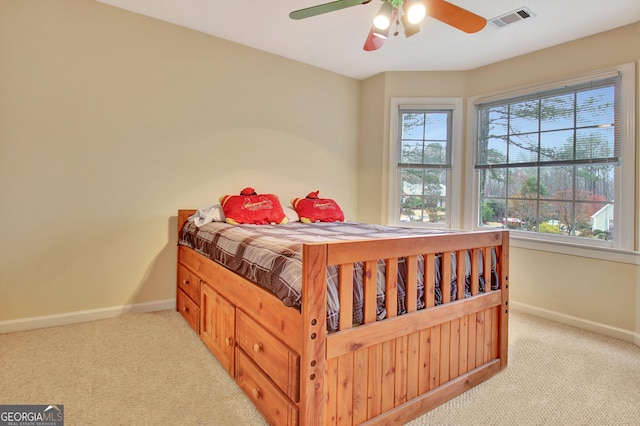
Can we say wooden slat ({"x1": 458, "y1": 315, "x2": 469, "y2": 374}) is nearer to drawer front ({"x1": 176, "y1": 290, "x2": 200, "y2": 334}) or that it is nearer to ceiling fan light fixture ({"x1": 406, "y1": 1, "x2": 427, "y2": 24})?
ceiling fan light fixture ({"x1": 406, "y1": 1, "x2": 427, "y2": 24})

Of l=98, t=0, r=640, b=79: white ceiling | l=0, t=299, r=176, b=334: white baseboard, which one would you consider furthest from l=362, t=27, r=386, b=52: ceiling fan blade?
l=0, t=299, r=176, b=334: white baseboard

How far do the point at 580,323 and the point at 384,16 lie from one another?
275 centimetres

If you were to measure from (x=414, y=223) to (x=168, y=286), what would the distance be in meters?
2.56

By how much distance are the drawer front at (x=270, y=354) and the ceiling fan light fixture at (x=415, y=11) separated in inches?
67.3

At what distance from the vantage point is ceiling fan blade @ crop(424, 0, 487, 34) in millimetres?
1742

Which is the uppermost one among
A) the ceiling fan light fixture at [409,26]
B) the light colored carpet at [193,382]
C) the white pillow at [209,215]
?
the ceiling fan light fixture at [409,26]

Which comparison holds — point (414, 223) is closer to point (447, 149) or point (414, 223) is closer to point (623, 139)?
point (447, 149)

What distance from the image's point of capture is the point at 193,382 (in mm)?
1764

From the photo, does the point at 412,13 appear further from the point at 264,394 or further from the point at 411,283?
the point at 264,394

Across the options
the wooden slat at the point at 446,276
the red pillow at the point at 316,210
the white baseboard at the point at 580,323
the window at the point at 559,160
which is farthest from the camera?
the red pillow at the point at 316,210

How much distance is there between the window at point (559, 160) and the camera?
8.40 ft

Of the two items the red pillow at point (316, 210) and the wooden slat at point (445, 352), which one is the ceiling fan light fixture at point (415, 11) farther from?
the red pillow at point (316, 210)

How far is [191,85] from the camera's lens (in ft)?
9.61

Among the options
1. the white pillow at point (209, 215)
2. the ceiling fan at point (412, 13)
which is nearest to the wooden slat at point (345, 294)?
the ceiling fan at point (412, 13)
